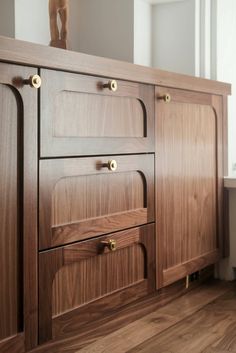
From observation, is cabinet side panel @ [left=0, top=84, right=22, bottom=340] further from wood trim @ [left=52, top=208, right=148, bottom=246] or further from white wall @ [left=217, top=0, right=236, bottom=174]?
white wall @ [left=217, top=0, right=236, bottom=174]

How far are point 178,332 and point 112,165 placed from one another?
0.59 m

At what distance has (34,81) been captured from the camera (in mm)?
1369

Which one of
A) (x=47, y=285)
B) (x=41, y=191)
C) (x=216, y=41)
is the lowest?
(x=47, y=285)

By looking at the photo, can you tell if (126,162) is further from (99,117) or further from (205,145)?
(205,145)

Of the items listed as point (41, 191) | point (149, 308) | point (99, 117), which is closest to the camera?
point (41, 191)

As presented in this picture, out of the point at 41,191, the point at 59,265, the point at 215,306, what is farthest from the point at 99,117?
the point at 215,306

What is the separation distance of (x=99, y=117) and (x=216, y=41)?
43.2 inches

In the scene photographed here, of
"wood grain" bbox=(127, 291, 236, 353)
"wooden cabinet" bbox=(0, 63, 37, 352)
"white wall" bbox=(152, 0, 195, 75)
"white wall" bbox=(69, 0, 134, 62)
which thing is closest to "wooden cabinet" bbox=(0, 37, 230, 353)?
"wooden cabinet" bbox=(0, 63, 37, 352)

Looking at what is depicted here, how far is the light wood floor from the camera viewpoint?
1608mm

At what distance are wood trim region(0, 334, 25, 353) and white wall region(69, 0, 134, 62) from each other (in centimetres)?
142

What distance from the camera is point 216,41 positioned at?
249 centimetres

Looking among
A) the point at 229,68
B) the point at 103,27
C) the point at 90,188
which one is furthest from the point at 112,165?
the point at 229,68

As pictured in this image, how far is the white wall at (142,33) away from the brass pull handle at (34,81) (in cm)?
109

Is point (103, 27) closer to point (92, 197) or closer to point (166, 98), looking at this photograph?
point (166, 98)
